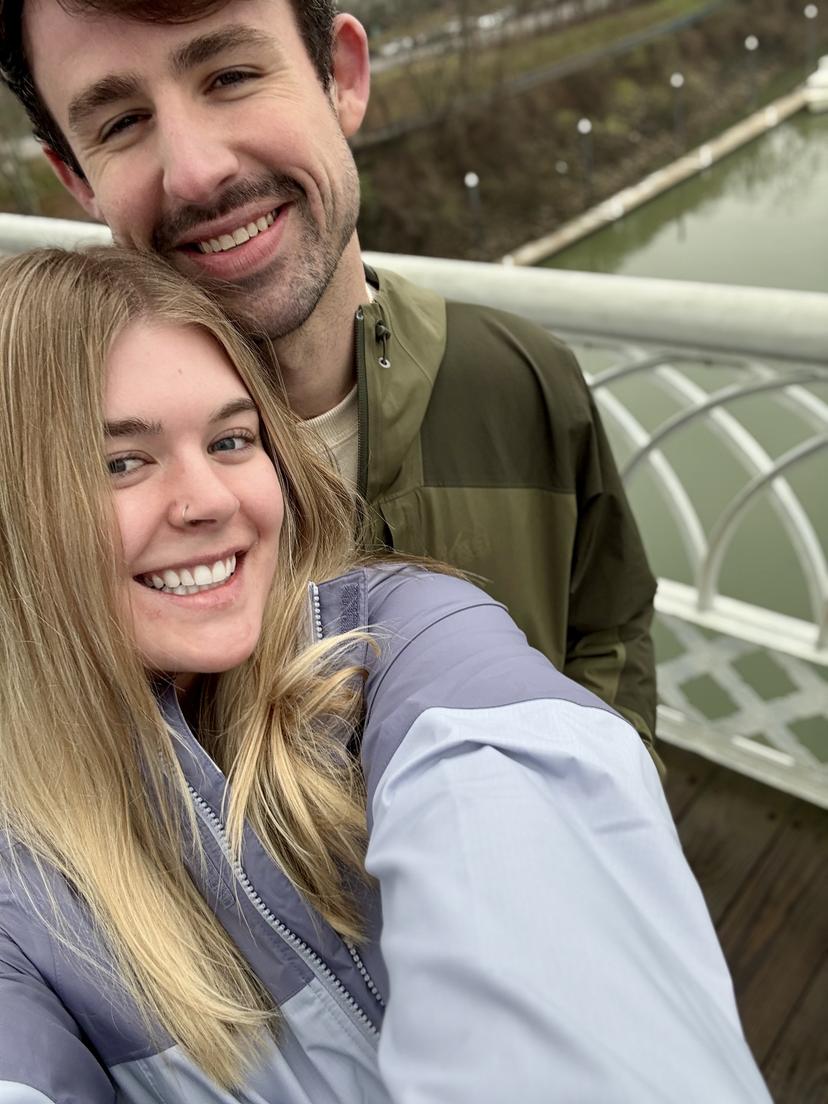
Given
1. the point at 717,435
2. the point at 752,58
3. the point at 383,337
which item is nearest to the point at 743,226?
the point at 752,58

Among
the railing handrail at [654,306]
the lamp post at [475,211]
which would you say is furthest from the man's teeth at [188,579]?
the lamp post at [475,211]

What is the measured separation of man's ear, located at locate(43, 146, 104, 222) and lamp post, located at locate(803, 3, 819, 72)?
15.8m

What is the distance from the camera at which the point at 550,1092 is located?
0.41 metres

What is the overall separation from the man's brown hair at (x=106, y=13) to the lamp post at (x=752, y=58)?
14.9m

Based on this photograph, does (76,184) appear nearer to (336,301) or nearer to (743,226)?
(336,301)

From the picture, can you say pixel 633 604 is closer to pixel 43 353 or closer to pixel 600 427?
pixel 600 427

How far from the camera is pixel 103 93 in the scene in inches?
28.5

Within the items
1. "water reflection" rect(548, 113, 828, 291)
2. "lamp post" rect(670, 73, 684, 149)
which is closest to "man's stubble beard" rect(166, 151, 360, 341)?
"water reflection" rect(548, 113, 828, 291)

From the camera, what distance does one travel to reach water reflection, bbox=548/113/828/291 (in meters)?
7.08

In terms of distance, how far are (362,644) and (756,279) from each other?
7.58 m

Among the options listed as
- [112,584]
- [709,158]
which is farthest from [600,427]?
[709,158]

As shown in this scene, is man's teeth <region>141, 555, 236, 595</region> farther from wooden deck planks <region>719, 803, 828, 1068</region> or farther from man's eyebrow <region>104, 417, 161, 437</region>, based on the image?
wooden deck planks <region>719, 803, 828, 1068</region>

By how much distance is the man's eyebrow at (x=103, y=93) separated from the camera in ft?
2.36

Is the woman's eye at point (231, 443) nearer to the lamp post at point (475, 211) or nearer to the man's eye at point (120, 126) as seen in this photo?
the man's eye at point (120, 126)
